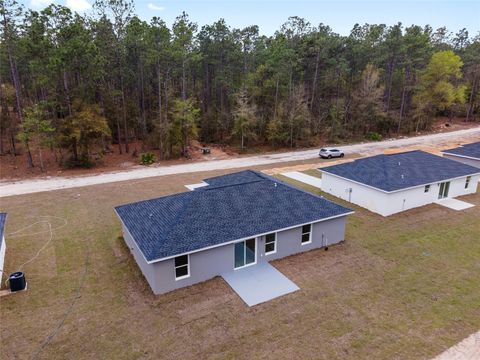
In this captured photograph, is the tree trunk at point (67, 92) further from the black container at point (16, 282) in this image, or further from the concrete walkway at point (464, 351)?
the concrete walkway at point (464, 351)

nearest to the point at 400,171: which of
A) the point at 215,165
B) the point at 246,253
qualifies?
the point at 246,253

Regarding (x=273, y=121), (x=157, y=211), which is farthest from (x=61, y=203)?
(x=273, y=121)

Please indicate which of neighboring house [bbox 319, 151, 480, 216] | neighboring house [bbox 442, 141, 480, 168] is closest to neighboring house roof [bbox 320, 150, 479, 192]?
neighboring house [bbox 319, 151, 480, 216]

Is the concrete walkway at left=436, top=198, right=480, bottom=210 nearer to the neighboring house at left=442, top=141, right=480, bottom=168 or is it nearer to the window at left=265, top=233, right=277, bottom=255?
the neighboring house at left=442, top=141, right=480, bottom=168

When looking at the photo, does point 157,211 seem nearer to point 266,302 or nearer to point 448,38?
point 266,302

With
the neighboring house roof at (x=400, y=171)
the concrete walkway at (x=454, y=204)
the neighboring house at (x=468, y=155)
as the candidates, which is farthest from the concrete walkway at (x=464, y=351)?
the neighboring house at (x=468, y=155)

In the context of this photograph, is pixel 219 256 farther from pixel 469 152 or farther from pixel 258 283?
pixel 469 152
